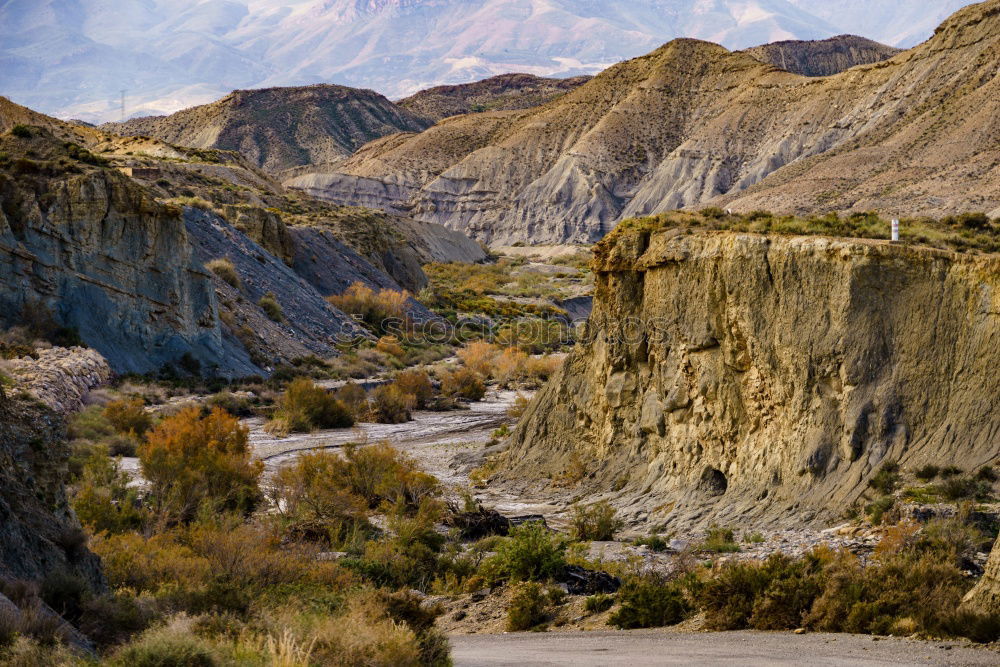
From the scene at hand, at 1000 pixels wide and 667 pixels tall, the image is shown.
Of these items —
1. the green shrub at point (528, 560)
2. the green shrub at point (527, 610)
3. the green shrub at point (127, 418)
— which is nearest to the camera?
the green shrub at point (527, 610)

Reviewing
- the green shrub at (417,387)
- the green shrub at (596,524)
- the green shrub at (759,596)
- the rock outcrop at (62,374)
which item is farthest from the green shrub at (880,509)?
the green shrub at (417,387)

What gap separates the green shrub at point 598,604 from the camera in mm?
12586

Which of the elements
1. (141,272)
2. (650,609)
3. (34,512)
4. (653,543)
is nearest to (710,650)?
(650,609)

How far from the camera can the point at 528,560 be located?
1430 centimetres

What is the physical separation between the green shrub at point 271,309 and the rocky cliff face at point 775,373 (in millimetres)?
24362

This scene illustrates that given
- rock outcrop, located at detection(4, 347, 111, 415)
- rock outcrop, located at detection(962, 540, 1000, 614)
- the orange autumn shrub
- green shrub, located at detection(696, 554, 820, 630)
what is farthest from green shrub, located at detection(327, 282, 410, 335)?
rock outcrop, located at detection(962, 540, 1000, 614)

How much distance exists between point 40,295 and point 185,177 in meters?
31.0

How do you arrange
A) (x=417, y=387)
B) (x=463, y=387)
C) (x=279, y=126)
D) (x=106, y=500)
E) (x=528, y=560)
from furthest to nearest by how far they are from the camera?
(x=279, y=126) < (x=463, y=387) < (x=417, y=387) < (x=106, y=500) < (x=528, y=560)

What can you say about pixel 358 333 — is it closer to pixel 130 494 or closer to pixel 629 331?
pixel 629 331

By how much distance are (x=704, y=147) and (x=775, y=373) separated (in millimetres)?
102099

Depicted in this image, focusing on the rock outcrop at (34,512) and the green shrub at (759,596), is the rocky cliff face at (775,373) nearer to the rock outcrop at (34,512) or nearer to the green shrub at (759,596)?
the green shrub at (759,596)

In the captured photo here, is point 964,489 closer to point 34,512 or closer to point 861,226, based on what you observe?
point 861,226

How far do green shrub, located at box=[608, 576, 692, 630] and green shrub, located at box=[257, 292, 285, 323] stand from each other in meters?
34.5

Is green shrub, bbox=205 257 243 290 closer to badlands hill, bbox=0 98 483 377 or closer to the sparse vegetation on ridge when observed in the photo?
badlands hill, bbox=0 98 483 377
